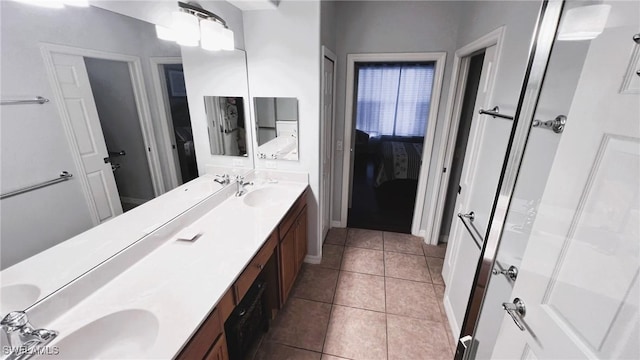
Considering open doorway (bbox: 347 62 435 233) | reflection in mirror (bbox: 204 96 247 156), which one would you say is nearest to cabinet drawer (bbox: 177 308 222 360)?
reflection in mirror (bbox: 204 96 247 156)

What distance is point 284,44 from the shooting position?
2.06 meters

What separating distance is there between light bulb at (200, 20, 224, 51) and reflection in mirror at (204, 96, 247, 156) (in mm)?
346

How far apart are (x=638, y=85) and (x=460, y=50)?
1.98m

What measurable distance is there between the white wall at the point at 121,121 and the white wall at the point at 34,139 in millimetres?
96

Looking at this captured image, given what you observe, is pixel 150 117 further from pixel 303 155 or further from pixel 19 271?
pixel 303 155

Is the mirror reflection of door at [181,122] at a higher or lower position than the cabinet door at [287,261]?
higher

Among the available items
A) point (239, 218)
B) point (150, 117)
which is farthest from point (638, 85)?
point (239, 218)

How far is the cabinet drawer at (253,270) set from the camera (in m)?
1.28

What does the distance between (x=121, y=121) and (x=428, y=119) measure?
103 inches

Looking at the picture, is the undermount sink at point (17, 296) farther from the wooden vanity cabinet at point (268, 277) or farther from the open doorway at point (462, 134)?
the open doorway at point (462, 134)

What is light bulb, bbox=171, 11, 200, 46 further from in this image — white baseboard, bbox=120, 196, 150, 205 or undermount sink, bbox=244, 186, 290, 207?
undermount sink, bbox=244, 186, 290, 207

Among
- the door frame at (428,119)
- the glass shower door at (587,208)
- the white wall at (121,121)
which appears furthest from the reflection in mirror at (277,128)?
the glass shower door at (587,208)

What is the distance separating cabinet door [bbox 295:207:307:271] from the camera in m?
2.22

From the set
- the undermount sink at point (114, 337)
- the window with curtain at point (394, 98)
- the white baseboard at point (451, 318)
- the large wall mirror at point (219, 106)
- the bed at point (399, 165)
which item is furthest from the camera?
the window with curtain at point (394, 98)
